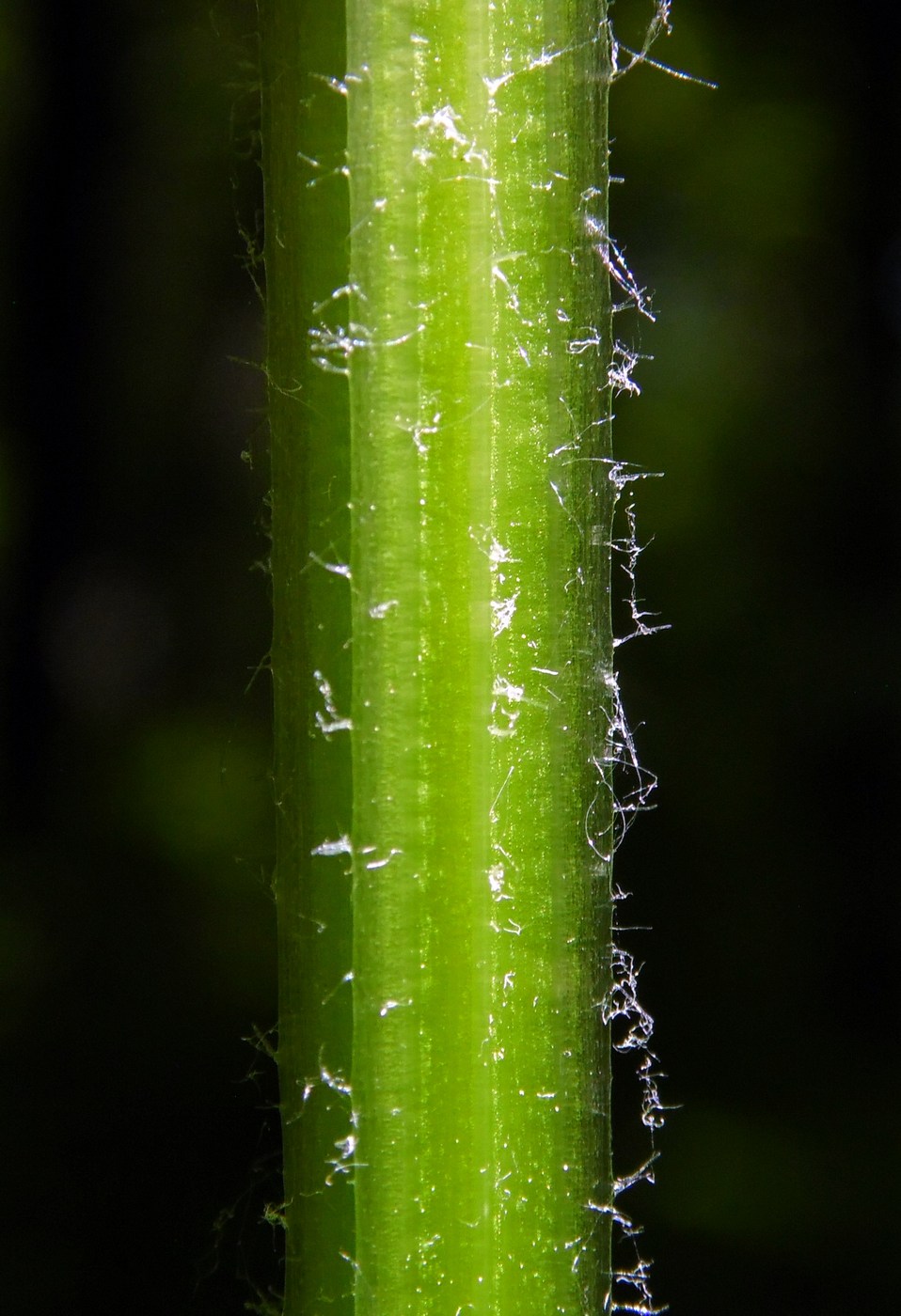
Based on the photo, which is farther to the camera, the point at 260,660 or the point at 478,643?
the point at 260,660

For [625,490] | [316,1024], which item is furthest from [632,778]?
[316,1024]

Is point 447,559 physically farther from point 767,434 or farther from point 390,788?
point 767,434

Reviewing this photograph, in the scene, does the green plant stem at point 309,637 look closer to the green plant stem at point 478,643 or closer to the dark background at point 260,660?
the green plant stem at point 478,643

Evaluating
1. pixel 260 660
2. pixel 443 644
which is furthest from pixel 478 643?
pixel 260 660

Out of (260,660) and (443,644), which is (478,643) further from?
(260,660)

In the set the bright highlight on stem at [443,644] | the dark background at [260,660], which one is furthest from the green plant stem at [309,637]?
the dark background at [260,660]

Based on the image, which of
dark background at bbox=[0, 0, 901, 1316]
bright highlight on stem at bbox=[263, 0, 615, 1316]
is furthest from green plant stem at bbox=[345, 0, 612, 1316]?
dark background at bbox=[0, 0, 901, 1316]
